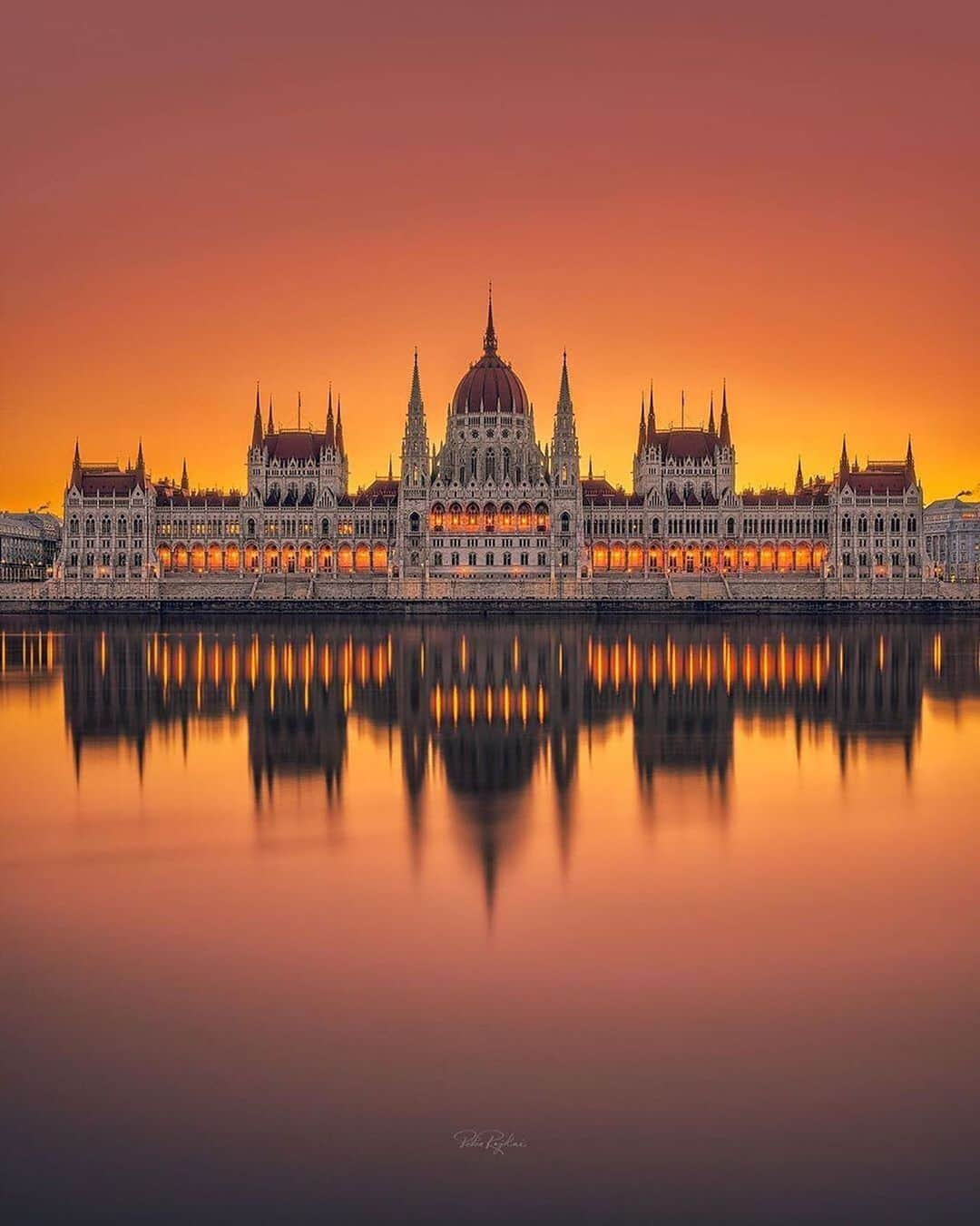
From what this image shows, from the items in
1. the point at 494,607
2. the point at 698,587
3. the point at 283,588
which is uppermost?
the point at 283,588

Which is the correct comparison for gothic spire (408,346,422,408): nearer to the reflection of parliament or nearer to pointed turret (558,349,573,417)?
pointed turret (558,349,573,417)

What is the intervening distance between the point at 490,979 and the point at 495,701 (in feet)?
86.4

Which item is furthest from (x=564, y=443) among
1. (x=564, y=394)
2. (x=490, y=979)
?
(x=490, y=979)

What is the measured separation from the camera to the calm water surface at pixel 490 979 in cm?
891

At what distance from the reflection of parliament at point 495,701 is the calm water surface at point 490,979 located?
28 centimetres

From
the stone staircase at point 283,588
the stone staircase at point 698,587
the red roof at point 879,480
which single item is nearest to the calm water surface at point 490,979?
the stone staircase at point 698,587

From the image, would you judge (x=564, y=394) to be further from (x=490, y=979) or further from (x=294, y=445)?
(x=490, y=979)

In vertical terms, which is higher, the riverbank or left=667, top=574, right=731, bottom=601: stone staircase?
left=667, top=574, right=731, bottom=601: stone staircase

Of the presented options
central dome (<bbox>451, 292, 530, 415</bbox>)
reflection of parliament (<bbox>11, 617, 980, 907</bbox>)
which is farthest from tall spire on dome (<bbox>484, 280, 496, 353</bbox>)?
reflection of parliament (<bbox>11, 617, 980, 907</bbox>)

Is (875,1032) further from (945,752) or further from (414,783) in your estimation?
(945,752)

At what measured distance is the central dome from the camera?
5502 inches

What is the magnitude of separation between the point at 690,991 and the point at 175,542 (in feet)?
410

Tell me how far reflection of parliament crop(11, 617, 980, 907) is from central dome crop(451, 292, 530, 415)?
69.0 meters

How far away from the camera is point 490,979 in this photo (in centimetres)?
1258
